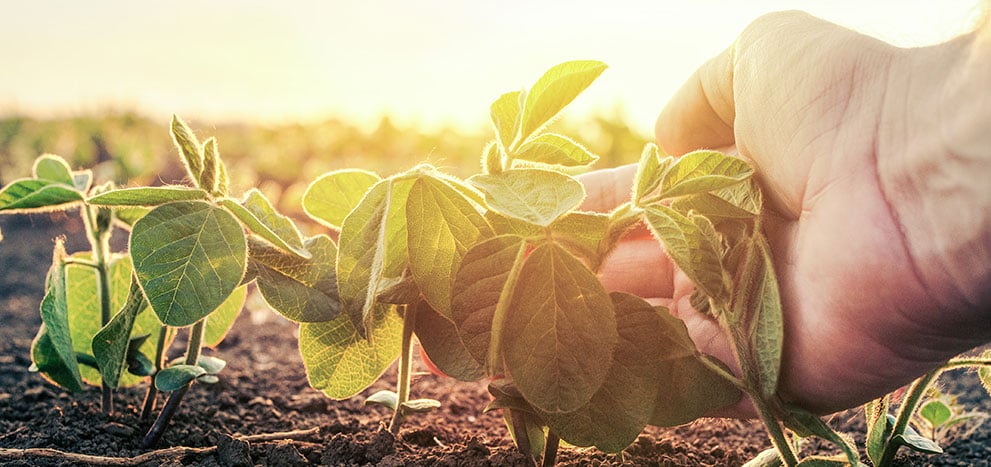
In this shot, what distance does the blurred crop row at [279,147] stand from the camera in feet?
23.2

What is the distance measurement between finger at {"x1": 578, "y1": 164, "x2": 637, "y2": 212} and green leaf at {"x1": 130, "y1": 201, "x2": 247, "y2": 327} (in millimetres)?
1073

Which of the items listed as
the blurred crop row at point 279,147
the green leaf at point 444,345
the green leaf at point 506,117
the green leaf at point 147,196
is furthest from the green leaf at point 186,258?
the blurred crop row at point 279,147

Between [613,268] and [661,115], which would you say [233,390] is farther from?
[661,115]

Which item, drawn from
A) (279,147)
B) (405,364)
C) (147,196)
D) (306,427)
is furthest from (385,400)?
(279,147)

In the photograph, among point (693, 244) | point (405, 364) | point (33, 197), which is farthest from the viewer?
point (405, 364)

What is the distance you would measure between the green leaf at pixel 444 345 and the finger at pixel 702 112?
0.79 meters

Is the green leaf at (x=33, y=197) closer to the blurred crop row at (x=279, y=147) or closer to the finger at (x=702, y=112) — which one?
the finger at (x=702, y=112)

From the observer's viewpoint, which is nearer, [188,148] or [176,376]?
[188,148]

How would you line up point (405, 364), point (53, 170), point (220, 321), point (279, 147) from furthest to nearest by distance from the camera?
1. point (279, 147)
2. point (220, 321)
3. point (53, 170)
4. point (405, 364)

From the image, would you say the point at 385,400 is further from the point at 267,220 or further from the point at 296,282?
the point at 267,220

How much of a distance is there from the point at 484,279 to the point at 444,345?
316 mm

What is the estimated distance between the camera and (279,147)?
9.80m

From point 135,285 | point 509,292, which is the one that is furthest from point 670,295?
point 135,285

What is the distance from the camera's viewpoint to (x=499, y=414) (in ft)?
7.80
